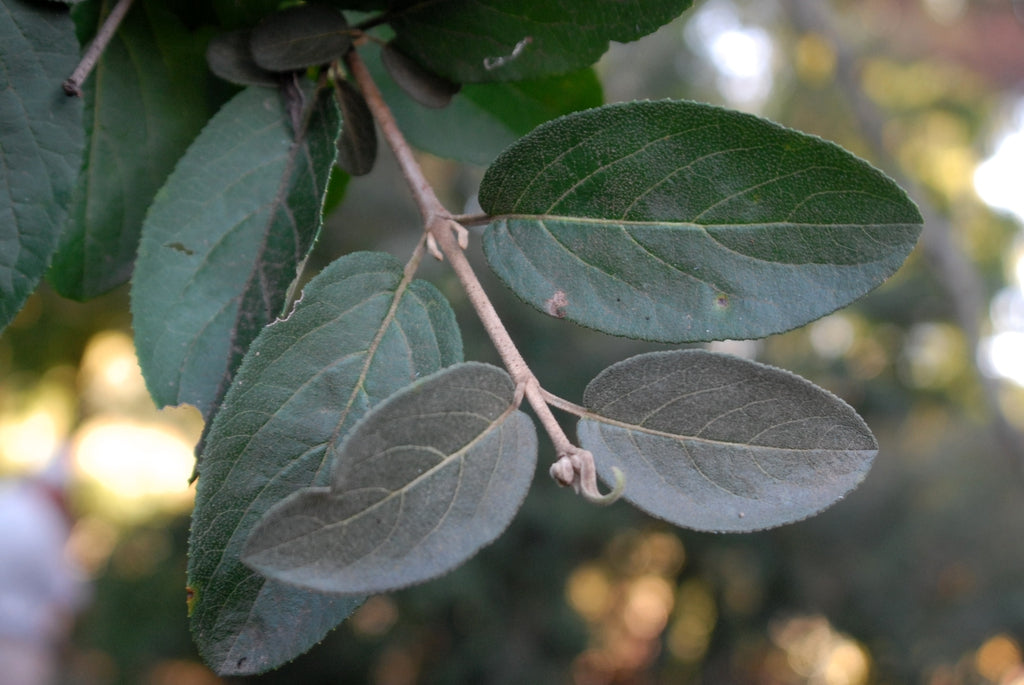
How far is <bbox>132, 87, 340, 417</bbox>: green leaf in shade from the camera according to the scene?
1.75 ft

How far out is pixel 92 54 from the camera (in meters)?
0.50

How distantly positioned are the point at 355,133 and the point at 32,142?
221mm

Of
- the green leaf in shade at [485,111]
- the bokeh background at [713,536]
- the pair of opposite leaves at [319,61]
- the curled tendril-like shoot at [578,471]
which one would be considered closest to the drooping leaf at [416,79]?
the pair of opposite leaves at [319,61]

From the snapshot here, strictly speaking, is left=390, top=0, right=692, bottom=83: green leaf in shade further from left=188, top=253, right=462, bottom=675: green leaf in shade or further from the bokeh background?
the bokeh background

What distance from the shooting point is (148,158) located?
631 millimetres

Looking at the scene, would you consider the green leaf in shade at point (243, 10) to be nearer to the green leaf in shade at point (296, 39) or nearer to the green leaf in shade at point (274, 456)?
the green leaf in shade at point (296, 39)

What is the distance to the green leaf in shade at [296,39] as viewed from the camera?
0.56 metres

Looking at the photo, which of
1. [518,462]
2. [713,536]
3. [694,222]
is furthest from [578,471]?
[713,536]

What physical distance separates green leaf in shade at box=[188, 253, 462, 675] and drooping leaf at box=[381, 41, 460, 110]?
0.20m

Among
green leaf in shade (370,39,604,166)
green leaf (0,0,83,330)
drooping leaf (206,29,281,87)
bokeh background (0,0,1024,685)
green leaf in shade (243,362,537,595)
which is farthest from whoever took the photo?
bokeh background (0,0,1024,685)

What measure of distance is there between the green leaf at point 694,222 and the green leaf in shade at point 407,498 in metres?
0.10

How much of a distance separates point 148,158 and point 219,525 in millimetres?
347

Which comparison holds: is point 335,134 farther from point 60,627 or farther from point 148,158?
point 60,627

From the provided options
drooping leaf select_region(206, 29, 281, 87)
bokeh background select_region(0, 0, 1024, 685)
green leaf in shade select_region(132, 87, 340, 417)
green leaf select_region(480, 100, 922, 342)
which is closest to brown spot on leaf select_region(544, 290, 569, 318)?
green leaf select_region(480, 100, 922, 342)
